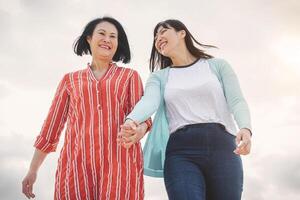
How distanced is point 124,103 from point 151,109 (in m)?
0.37

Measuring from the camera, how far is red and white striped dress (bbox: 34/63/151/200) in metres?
4.08

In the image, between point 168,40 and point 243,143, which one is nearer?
point 243,143

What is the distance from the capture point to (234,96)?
14.2 ft

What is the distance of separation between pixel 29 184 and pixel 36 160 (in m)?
0.22

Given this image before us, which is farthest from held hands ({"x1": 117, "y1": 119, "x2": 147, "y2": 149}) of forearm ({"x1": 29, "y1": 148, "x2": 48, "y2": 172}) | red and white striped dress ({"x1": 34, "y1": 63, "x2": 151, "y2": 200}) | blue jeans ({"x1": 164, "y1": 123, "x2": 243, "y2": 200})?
forearm ({"x1": 29, "y1": 148, "x2": 48, "y2": 172})

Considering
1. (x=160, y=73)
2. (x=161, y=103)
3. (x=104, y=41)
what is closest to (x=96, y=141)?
(x=161, y=103)

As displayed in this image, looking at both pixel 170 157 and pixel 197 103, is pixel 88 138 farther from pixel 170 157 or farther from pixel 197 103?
pixel 197 103

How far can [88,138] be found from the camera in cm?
419

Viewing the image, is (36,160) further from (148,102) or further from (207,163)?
(207,163)

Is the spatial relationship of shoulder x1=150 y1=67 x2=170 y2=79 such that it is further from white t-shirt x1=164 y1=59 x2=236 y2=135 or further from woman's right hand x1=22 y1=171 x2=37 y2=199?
woman's right hand x1=22 y1=171 x2=37 y2=199

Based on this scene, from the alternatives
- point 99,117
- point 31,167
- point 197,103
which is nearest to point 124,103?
point 99,117

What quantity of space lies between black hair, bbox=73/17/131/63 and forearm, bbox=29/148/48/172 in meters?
1.07

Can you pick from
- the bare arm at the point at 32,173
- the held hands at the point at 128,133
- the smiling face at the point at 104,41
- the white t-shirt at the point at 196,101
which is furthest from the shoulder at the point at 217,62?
the bare arm at the point at 32,173

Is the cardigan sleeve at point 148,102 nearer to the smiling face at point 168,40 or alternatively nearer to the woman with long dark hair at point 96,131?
the woman with long dark hair at point 96,131
